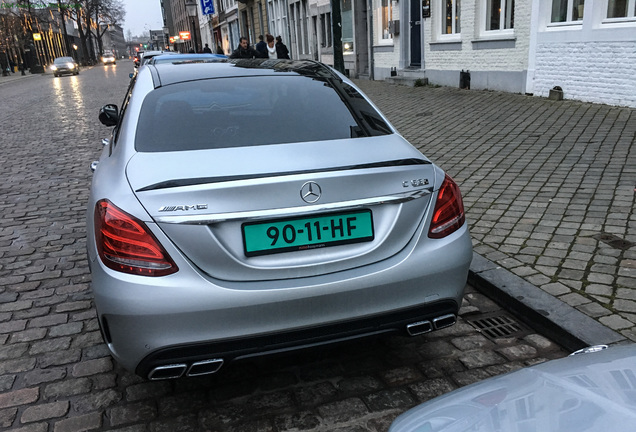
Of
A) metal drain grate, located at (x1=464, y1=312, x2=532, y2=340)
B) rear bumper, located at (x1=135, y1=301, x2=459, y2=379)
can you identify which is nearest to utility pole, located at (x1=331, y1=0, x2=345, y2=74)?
metal drain grate, located at (x1=464, y1=312, x2=532, y2=340)

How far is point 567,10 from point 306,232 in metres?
11.5

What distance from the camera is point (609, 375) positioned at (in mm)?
1498

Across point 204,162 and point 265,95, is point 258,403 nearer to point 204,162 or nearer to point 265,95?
point 204,162

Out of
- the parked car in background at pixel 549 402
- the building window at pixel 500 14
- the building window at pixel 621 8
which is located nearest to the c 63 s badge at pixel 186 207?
the parked car in background at pixel 549 402

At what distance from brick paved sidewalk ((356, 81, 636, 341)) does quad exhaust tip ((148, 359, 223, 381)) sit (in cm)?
221

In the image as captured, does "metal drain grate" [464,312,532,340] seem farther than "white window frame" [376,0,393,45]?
No

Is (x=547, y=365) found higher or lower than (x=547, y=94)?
higher

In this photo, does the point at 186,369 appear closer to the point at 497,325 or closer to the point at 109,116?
the point at 497,325

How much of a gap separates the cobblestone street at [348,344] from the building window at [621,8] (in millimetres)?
3501

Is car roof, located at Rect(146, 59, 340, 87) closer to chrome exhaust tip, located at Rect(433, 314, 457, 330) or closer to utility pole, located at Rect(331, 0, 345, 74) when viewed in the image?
chrome exhaust tip, located at Rect(433, 314, 457, 330)

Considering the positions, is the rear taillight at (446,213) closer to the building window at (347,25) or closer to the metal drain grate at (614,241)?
the metal drain grate at (614,241)

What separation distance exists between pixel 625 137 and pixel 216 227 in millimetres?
7556

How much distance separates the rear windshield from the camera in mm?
2908

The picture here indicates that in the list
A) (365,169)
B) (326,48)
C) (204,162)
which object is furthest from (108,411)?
(326,48)
